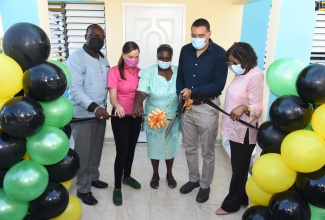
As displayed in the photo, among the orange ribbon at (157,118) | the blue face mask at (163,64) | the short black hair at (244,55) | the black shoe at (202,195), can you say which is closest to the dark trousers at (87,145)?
the orange ribbon at (157,118)

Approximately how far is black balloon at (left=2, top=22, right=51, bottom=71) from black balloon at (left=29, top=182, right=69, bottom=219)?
0.72m

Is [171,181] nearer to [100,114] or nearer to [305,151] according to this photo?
[100,114]

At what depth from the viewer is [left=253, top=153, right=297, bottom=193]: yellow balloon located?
1543 millimetres

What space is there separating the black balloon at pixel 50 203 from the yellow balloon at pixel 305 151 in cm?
132

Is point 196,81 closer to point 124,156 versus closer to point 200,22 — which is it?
point 200,22

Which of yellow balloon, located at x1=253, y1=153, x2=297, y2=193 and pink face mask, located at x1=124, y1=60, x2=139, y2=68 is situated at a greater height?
pink face mask, located at x1=124, y1=60, x2=139, y2=68

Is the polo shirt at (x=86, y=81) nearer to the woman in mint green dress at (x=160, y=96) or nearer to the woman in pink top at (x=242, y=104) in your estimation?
the woman in mint green dress at (x=160, y=96)

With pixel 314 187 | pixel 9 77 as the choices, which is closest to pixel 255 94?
pixel 314 187

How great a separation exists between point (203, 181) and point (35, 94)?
1.76 m

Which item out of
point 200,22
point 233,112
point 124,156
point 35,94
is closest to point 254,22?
point 200,22

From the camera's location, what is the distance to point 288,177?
1.54 meters

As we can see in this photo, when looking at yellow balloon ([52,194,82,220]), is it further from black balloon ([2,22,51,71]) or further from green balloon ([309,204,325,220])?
green balloon ([309,204,325,220])

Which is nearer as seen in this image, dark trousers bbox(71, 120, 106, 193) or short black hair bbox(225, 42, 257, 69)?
short black hair bbox(225, 42, 257, 69)

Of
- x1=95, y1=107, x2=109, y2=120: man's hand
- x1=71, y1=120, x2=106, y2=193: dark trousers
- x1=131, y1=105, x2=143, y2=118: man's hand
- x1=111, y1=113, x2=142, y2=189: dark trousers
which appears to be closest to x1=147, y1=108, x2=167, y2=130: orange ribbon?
x1=131, y1=105, x2=143, y2=118: man's hand
